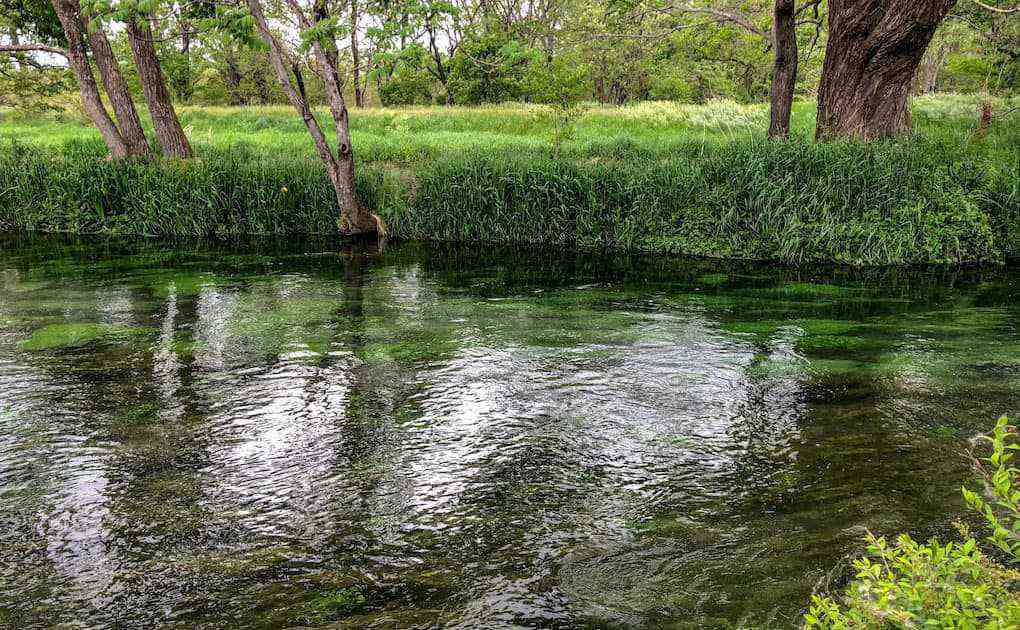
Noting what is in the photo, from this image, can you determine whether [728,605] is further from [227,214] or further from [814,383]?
[227,214]

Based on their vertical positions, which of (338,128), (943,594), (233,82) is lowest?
(943,594)

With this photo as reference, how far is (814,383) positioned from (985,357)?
1734 millimetres

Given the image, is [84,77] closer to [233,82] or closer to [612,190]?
[612,190]

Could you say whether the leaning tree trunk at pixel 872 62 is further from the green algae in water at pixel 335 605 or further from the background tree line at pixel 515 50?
the green algae in water at pixel 335 605

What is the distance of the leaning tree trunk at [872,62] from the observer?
10.7m

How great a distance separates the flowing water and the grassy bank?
1681 millimetres

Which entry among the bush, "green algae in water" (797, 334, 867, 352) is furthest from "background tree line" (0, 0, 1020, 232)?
the bush

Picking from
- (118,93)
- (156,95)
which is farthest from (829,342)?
(118,93)

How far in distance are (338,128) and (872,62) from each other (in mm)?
8350

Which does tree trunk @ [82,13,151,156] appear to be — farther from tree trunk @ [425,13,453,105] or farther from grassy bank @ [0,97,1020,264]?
tree trunk @ [425,13,453,105]

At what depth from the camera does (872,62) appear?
11.3 meters

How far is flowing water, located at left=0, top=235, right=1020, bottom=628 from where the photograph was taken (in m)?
3.54

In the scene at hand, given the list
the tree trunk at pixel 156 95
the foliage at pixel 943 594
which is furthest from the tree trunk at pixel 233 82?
the foliage at pixel 943 594

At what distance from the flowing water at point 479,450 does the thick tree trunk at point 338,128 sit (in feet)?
14.5
